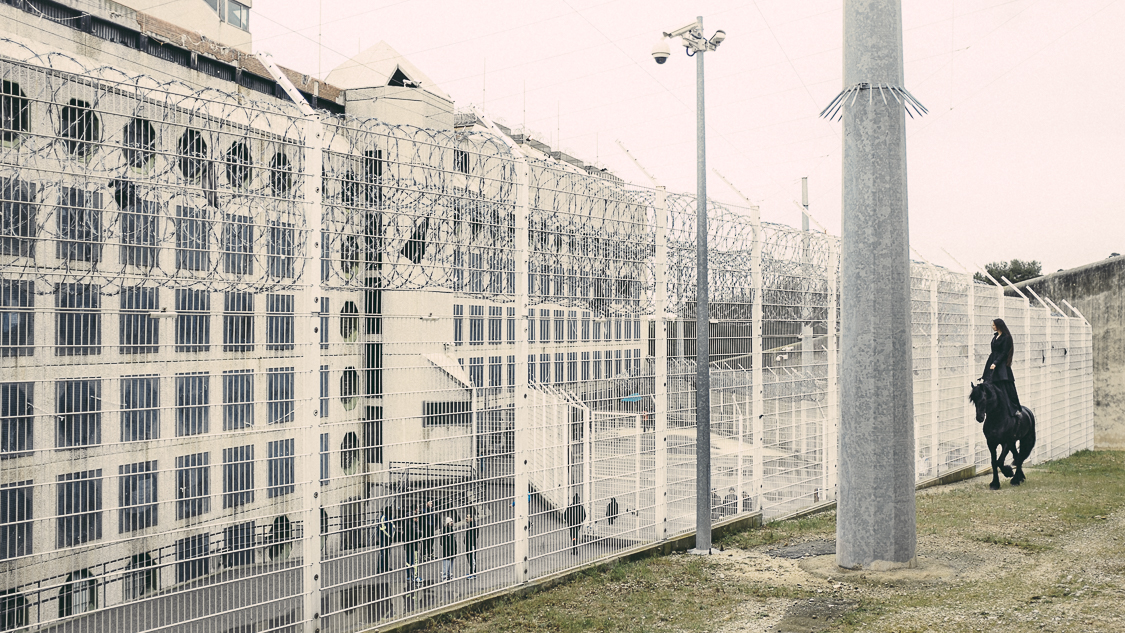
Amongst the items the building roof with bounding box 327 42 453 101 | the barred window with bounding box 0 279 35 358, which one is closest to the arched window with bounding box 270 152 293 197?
the barred window with bounding box 0 279 35 358

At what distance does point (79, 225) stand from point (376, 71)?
39.6 meters

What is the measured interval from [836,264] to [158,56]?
26.8 metres

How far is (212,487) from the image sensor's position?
530cm

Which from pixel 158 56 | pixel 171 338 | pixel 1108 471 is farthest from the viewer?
pixel 158 56

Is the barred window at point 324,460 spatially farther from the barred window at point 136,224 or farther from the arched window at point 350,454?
the barred window at point 136,224

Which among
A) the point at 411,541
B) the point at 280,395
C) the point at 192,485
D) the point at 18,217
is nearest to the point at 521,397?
the point at 411,541

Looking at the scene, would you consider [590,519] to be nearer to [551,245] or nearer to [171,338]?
[551,245]

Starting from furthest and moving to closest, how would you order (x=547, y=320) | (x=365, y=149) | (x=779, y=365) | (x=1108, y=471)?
(x=1108, y=471)
(x=779, y=365)
(x=547, y=320)
(x=365, y=149)

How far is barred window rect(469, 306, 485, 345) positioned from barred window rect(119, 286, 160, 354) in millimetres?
2416

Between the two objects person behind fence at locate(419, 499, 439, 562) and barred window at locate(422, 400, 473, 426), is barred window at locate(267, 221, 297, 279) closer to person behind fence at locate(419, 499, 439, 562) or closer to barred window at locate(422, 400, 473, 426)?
barred window at locate(422, 400, 473, 426)

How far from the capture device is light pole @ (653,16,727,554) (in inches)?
338

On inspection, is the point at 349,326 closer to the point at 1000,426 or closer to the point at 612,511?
the point at 612,511

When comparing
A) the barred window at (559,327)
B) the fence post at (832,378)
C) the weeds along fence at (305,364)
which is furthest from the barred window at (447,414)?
the fence post at (832,378)

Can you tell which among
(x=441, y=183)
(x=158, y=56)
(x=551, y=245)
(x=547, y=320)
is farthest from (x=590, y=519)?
(x=158, y=56)
